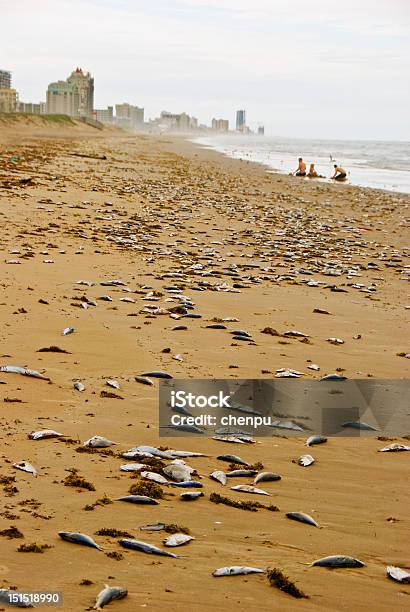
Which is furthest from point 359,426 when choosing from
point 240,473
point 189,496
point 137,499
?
point 137,499

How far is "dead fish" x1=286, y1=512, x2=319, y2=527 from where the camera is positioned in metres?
4.53

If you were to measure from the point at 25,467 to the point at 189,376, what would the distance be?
2.57m

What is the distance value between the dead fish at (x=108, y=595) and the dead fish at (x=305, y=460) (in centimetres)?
227

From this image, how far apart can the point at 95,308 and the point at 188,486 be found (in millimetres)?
5010

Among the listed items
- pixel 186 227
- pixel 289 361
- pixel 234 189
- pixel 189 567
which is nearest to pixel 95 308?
pixel 289 361

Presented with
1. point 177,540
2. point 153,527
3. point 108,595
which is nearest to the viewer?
point 108,595

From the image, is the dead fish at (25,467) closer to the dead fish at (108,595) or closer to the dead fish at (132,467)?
the dead fish at (132,467)

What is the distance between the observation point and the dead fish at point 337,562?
3998 mm

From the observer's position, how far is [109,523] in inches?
169

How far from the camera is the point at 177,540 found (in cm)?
411

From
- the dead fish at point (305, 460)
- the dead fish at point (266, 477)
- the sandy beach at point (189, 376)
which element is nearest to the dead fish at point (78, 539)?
the sandy beach at point (189, 376)

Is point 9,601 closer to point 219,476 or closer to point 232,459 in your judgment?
point 219,476

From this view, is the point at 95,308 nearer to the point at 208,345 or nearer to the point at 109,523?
the point at 208,345

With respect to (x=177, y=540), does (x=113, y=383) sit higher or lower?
higher
